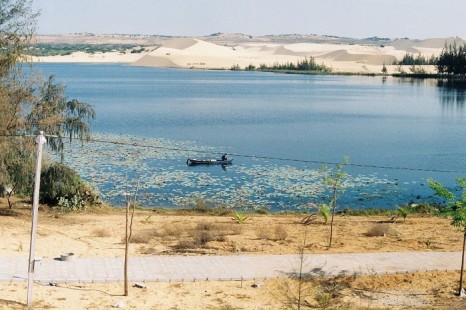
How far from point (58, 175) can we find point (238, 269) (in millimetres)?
10078

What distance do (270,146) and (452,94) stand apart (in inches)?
1867

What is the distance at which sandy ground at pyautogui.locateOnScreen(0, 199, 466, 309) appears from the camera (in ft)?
41.4

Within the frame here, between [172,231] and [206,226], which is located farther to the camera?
[206,226]

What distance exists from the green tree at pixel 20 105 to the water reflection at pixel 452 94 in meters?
51.1

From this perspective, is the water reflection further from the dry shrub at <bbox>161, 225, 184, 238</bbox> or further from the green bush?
the dry shrub at <bbox>161, 225, 184, 238</bbox>

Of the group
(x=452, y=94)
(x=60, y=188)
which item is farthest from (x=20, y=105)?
(x=452, y=94)

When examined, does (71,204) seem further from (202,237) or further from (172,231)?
(202,237)

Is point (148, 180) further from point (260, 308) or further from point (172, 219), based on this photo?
point (260, 308)

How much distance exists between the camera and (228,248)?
1642cm

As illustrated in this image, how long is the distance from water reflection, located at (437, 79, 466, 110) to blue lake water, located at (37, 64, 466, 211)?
0.34m

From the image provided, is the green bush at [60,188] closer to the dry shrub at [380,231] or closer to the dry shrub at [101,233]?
the dry shrub at [101,233]

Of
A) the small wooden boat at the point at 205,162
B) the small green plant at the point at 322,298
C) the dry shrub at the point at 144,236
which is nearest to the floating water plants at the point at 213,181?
the small wooden boat at the point at 205,162

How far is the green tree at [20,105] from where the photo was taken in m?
19.2

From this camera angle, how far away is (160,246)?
16547mm
